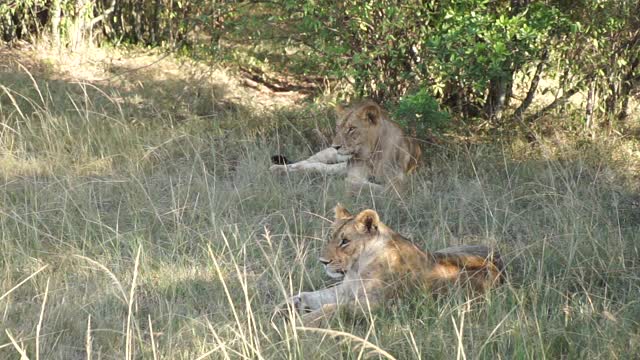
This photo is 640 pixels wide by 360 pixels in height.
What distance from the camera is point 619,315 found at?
428 cm

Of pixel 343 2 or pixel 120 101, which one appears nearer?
pixel 343 2

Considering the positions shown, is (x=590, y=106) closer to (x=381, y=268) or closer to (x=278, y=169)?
(x=278, y=169)

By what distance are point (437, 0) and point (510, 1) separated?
1.90ft

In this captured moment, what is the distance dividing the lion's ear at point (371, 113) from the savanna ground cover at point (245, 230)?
0.54m

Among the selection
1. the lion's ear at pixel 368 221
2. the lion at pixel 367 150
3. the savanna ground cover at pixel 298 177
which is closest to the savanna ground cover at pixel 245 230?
the savanna ground cover at pixel 298 177

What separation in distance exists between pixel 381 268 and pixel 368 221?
23cm

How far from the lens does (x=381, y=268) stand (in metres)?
4.62

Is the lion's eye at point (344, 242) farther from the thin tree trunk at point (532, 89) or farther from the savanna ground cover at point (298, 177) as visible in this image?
the thin tree trunk at point (532, 89)

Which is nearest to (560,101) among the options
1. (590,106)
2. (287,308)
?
(590,106)

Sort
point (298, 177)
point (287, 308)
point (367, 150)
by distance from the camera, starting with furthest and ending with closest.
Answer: point (367, 150), point (298, 177), point (287, 308)

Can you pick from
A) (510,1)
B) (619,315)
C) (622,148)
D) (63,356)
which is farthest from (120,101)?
(619,315)

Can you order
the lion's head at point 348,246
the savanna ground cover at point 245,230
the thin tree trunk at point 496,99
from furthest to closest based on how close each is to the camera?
1. the thin tree trunk at point 496,99
2. the lion's head at point 348,246
3. the savanna ground cover at point 245,230

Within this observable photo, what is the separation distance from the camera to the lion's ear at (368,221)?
4.55 meters

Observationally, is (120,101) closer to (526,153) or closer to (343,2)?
(343,2)
